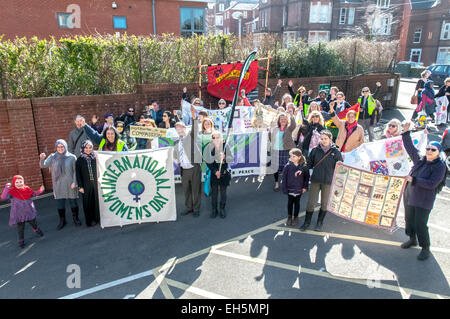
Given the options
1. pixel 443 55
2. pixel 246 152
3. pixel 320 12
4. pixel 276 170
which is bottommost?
pixel 276 170

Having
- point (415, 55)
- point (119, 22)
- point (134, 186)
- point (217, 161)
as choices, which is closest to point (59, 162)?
point (134, 186)

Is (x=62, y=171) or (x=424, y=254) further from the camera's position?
(x=62, y=171)

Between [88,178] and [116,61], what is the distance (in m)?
5.05

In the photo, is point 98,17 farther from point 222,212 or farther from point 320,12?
point 320,12

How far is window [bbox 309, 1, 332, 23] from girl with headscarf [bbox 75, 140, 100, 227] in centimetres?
4123

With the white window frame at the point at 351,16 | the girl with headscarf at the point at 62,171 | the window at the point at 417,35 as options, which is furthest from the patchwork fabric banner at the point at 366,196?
the window at the point at 417,35

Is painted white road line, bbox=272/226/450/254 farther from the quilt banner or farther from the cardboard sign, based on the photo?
the quilt banner

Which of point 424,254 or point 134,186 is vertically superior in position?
point 134,186

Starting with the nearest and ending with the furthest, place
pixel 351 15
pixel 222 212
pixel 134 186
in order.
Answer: pixel 134 186 < pixel 222 212 < pixel 351 15

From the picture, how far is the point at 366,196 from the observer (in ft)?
20.0

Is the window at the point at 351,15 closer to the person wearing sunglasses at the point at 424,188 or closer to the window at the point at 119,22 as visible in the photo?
the window at the point at 119,22

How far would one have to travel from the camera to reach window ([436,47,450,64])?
44.6 m
